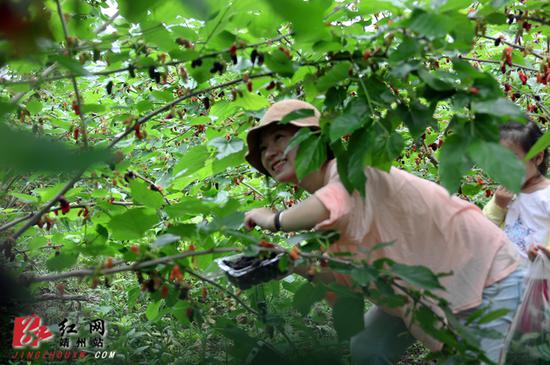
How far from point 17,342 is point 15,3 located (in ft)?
7.00

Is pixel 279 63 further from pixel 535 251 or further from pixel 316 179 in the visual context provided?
pixel 535 251

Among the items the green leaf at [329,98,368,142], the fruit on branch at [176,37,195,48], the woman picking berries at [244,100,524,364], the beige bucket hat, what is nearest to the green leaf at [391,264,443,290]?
the green leaf at [329,98,368,142]

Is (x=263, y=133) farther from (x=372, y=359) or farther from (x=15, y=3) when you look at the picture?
(x=15, y=3)

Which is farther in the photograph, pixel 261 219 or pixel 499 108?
pixel 261 219

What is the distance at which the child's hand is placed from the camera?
279cm

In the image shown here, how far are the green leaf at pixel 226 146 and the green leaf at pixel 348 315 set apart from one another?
894 millimetres

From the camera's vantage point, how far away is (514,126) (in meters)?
2.64

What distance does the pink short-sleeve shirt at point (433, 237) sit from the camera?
2.07 metres

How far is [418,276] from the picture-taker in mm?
1461

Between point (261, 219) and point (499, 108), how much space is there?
104 centimetres

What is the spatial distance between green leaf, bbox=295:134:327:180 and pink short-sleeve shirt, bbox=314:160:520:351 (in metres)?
0.23

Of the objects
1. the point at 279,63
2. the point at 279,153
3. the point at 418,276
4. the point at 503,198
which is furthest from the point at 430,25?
the point at 503,198

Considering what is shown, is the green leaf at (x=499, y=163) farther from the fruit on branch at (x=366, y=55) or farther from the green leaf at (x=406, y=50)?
the fruit on branch at (x=366, y=55)

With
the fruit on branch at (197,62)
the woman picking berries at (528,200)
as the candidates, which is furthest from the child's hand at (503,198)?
the fruit on branch at (197,62)
